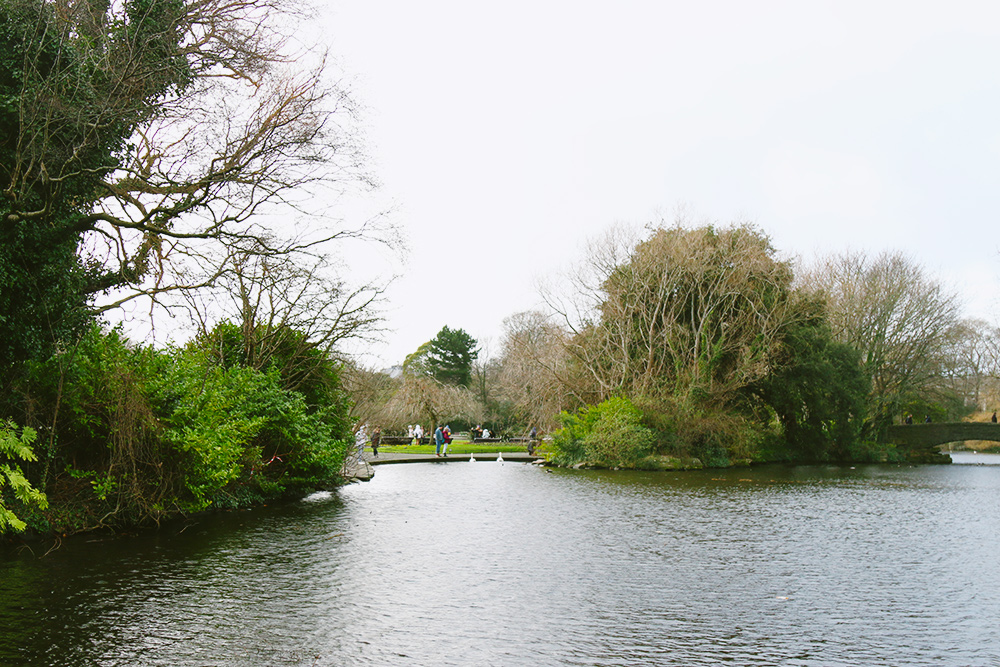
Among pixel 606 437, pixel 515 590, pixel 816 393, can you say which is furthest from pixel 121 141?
pixel 816 393

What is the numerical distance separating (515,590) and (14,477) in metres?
5.84

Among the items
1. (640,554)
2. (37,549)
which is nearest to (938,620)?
(640,554)

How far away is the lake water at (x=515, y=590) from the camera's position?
20.2 feet

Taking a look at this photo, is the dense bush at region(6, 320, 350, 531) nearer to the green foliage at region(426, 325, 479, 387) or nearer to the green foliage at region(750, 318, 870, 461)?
the green foliage at region(750, 318, 870, 461)

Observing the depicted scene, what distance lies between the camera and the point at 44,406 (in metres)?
10.6

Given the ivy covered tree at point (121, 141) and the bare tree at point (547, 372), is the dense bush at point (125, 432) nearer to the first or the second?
the ivy covered tree at point (121, 141)

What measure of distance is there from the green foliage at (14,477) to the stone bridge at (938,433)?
147 feet

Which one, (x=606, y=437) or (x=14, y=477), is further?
(x=606, y=437)

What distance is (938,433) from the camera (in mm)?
42969

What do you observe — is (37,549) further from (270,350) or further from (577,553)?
(270,350)

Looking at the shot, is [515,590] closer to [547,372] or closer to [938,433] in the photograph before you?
[547,372]

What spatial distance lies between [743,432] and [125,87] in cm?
2695

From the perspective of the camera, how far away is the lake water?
20.2ft

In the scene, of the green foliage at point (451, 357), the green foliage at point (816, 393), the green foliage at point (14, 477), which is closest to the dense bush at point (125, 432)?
the green foliage at point (14, 477)
